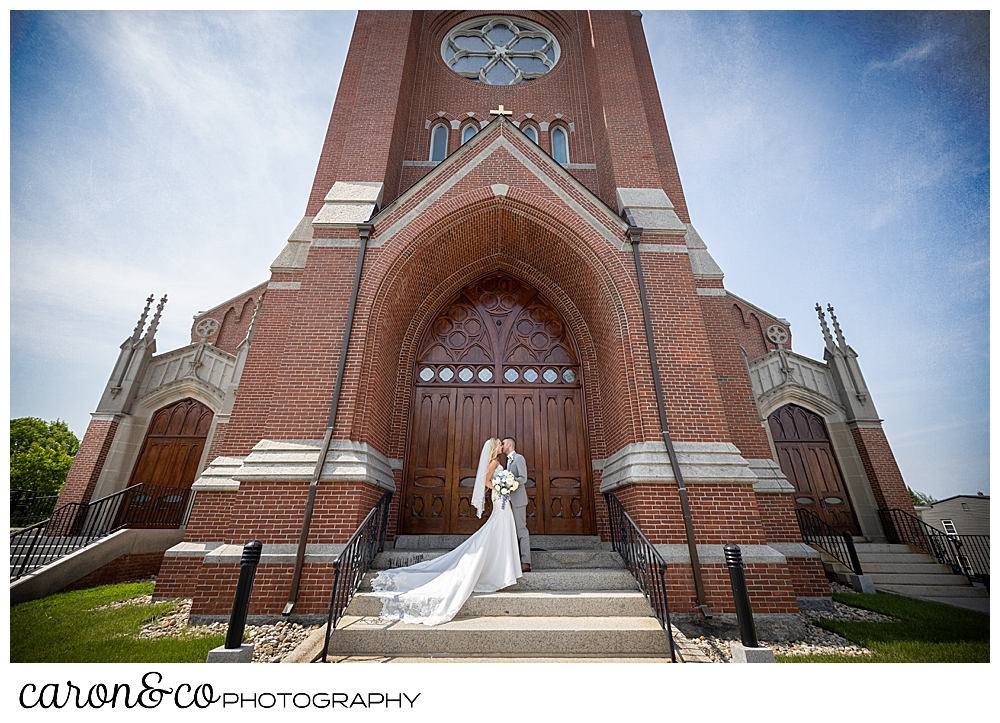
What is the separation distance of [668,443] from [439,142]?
9938mm

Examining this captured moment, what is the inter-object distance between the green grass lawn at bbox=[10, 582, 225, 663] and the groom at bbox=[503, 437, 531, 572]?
3.52 m

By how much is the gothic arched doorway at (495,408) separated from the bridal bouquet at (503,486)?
2.04m

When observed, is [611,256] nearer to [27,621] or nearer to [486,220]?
[486,220]

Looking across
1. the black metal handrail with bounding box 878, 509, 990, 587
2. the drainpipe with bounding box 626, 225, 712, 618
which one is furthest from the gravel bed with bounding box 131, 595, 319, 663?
the black metal handrail with bounding box 878, 509, 990, 587

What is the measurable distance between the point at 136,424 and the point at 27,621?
7.13 meters

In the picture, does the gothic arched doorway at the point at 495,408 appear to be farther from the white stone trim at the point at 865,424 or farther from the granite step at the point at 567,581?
→ the white stone trim at the point at 865,424

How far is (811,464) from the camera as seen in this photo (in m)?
12.3

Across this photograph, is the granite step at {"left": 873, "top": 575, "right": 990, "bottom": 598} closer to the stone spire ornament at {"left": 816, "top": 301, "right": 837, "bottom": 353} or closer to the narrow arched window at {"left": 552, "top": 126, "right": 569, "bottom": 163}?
the stone spire ornament at {"left": 816, "top": 301, "right": 837, "bottom": 353}

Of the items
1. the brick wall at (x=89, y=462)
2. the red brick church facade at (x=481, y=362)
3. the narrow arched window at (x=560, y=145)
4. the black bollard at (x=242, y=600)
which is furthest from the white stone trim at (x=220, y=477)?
the narrow arched window at (x=560, y=145)

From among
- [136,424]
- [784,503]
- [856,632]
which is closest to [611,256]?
[784,503]

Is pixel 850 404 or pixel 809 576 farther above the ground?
pixel 850 404

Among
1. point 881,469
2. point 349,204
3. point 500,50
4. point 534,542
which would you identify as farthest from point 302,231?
point 881,469

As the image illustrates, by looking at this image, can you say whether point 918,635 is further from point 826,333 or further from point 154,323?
point 154,323

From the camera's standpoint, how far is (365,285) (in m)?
7.29
